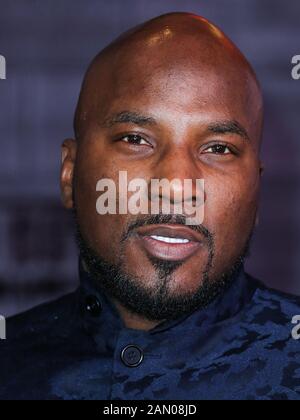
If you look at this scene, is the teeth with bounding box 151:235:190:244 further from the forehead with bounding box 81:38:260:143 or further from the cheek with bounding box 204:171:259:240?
the forehead with bounding box 81:38:260:143

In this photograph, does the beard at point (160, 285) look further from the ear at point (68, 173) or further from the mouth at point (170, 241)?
the ear at point (68, 173)

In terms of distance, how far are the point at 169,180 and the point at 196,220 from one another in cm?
9

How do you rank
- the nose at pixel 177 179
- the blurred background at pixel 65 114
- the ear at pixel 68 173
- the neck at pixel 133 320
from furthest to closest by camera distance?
the blurred background at pixel 65 114 < the ear at pixel 68 173 < the neck at pixel 133 320 < the nose at pixel 177 179

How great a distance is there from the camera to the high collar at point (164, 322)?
5.16 ft

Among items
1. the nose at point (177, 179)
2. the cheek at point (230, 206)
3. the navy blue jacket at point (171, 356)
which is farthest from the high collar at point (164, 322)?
the nose at point (177, 179)

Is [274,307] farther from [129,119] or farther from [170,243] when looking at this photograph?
[129,119]

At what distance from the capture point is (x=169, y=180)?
148 cm

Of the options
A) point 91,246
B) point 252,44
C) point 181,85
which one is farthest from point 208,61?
point 252,44

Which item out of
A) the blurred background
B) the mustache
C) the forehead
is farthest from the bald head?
the blurred background

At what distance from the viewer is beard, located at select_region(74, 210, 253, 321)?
4.97ft

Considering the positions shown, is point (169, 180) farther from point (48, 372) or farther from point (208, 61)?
point (48, 372)

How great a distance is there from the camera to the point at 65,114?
111 inches

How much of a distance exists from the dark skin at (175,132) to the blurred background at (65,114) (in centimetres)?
106

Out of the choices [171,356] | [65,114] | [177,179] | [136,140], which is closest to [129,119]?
[136,140]
